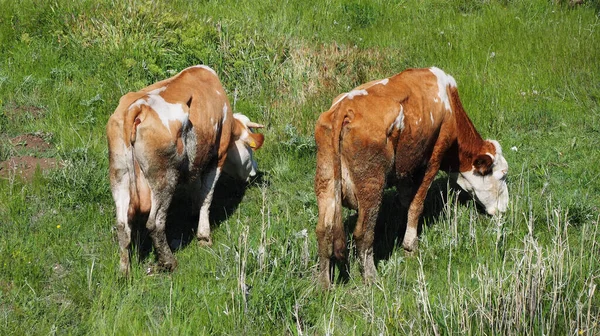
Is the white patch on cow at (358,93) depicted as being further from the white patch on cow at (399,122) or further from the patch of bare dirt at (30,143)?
the patch of bare dirt at (30,143)

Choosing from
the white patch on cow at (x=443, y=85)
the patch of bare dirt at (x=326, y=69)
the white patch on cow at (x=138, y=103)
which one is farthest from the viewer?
the patch of bare dirt at (x=326, y=69)

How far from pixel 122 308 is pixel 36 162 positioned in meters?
3.08

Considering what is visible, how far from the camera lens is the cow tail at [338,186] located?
6.59 meters

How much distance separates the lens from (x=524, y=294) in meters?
5.76

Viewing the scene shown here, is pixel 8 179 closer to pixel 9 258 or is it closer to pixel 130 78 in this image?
pixel 9 258

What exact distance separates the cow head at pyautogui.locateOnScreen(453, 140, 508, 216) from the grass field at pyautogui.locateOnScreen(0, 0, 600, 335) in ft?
0.57

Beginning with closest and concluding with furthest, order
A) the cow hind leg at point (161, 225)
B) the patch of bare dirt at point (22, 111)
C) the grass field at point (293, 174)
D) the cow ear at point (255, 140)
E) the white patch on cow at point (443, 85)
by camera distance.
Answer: the grass field at point (293, 174)
the cow hind leg at point (161, 225)
the white patch on cow at point (443, 85)
the cow ear at point (255, 140)
the patch of bare dirt at point (22, 111)

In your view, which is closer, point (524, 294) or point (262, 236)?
point (524, 294)

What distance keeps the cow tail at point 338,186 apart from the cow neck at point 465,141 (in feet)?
5.37

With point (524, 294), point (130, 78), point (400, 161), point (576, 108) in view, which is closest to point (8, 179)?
point (130, 78)

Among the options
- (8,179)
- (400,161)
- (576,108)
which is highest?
(400,161)

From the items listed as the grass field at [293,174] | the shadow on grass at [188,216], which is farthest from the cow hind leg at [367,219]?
the shadow on grass at [188,216]

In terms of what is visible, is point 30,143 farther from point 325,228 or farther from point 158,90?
point 325,228

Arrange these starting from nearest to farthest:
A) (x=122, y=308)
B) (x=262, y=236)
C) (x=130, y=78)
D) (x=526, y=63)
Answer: (x=122, y=308) < (x=262, y=236) < (x=130, y=78) < (x=526, y=63)
